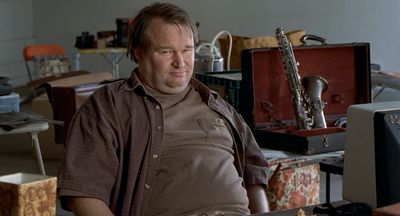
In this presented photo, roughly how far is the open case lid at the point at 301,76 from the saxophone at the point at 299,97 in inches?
2.5

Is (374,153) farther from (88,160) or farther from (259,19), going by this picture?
(259,19)

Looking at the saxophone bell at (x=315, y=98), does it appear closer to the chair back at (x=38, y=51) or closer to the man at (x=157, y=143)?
the man at (x=157, y=143)

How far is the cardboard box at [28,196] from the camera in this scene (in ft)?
5.88

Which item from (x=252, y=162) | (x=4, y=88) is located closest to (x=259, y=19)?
(x=4, y=88)

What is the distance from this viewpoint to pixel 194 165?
2078 millimetres

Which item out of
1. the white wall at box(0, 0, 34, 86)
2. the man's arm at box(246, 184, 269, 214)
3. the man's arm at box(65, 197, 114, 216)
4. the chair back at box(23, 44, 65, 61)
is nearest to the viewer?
the man's arm at box(65, 197, 114, 216)

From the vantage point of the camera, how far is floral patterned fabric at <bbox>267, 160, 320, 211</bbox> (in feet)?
9.76

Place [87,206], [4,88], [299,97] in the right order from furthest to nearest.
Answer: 1. [4,88]
2. [299,97]
3. [87,206]

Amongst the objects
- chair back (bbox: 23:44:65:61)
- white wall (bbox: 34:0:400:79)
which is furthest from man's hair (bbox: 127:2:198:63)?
chair back (bbox: 23:44:65:61)

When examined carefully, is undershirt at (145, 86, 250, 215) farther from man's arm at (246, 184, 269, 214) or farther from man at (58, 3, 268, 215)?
man's arm at (246, 184, 269, 214)

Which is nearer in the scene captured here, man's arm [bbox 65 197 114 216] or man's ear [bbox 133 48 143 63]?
man's arm [bbox 65 197 114 216]

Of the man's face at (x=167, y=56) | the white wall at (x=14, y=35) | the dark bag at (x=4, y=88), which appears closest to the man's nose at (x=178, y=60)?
the man's face at (x=167, y=56)

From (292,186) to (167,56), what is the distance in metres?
1.10

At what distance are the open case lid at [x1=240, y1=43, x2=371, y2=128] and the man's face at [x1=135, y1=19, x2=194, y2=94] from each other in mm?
755
